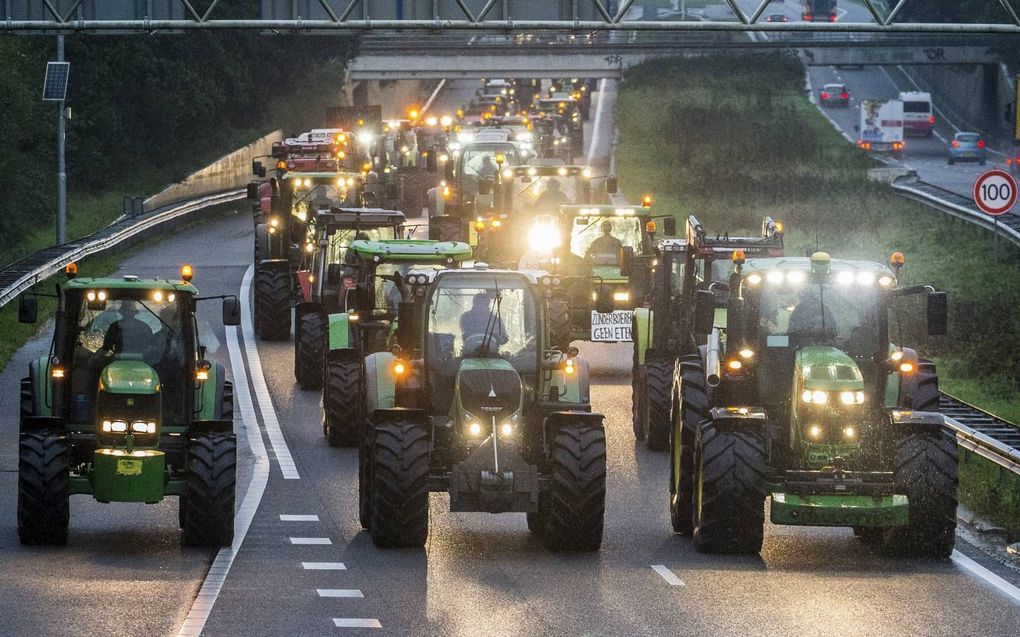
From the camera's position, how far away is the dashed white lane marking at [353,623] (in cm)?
1445

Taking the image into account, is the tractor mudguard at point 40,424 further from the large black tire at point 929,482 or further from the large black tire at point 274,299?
the large black tire at point 274,299

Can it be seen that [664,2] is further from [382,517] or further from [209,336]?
[382,517]

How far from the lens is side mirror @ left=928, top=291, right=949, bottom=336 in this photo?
17516mm

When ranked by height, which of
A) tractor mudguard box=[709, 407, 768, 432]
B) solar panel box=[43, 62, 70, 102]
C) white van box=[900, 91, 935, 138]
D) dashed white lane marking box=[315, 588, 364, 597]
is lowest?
dashed white lane marking box=[315, 588, 364, 597]

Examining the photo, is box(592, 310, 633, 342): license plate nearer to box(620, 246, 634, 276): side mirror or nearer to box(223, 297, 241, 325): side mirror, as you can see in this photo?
box(620, 246, 634, 276): side mirror

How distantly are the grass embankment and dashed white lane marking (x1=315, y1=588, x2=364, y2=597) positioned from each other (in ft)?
21.6

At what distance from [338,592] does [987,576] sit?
17.1 ft

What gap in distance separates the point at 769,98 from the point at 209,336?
239 ft

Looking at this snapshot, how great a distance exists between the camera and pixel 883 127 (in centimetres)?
9400

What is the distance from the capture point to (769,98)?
10500 cm

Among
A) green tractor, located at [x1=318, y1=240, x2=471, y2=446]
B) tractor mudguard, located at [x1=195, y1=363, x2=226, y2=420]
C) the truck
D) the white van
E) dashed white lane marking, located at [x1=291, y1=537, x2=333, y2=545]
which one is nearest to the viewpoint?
dashed white lane marking, located at [x1=291, y1=537, x2=333, y2=545]

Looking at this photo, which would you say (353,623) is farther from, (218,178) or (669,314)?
(218,178)

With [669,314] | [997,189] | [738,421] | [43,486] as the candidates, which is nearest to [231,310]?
[43,486]

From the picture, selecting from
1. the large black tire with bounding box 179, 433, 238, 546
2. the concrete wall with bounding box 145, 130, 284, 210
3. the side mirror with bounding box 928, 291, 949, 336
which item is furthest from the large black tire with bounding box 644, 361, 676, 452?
the concrete wall with bounding box 145, 130, 284, 210
